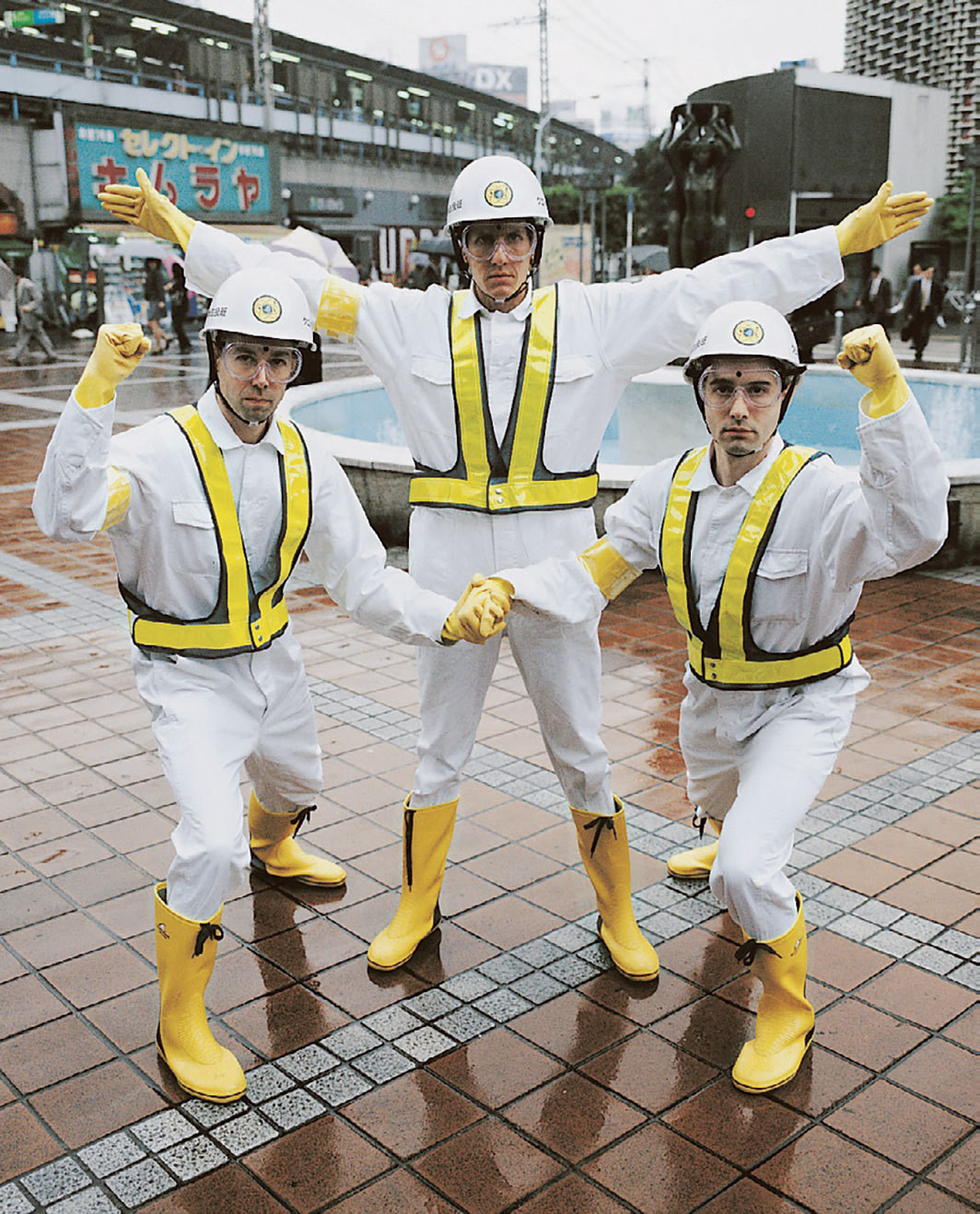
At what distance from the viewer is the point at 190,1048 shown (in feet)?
10.8

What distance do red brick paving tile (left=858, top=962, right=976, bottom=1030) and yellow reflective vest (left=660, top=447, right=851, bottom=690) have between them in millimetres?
1011

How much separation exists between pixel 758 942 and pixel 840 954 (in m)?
0.75

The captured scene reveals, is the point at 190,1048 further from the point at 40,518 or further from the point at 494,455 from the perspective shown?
the point at 494,455

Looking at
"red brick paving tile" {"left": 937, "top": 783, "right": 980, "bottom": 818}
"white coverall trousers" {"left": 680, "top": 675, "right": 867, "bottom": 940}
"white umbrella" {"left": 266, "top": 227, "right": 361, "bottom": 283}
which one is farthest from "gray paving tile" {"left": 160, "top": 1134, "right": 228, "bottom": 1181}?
"white umbrella" {"left": 266, "top": 227, "right": 361, "bottom": 283}

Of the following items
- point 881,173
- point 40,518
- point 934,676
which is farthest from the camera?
point 881,173

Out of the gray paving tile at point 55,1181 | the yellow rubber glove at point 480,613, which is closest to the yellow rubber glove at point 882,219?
the yellow rubber glove at point 480,613

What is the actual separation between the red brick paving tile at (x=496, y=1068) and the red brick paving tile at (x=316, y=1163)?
0.34 m

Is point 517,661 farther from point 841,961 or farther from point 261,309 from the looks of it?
point 841,961

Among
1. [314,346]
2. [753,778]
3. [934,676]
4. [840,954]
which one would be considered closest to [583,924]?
[840,954]

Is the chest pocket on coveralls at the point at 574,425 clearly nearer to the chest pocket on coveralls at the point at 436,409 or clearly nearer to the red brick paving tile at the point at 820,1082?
the chest pocket on coveralls at the point at 436,409

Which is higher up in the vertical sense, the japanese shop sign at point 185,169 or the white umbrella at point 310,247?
the japanese shop sign at point 185,169

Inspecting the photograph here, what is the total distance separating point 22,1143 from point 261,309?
A: 2195mm

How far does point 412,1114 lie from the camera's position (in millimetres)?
3170

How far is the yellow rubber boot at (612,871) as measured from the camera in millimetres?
3832
